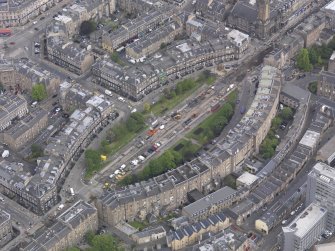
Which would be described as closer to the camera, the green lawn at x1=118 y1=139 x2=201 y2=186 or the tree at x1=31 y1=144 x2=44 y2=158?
the green lawn at x1=118 y1=139 x2=201 y2=186

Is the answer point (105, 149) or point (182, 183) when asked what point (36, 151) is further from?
point (182, 183)

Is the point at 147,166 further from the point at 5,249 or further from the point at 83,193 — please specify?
the point at 5,249

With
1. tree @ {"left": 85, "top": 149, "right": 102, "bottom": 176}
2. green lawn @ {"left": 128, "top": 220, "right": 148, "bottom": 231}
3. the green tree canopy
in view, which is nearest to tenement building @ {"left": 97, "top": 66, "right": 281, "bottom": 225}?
green lawn @ {"left": 128, "top": 220, "right": 148, "bottom": 231}

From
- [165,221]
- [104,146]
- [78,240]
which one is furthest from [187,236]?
[104,146]

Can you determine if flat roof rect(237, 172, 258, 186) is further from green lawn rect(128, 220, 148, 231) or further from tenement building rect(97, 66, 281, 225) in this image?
green lawn rect(128, 220, 148, 231)

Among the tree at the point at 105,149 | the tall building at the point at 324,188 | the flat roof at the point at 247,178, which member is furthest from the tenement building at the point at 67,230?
the tall building at the point at 324,188

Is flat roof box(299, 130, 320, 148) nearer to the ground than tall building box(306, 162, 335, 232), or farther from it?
nearer to the ground

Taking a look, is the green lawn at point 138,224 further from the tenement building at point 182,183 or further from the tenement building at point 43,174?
the tenement building at point 43,174

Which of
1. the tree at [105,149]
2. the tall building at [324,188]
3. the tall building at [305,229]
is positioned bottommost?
the tree at [105,149]
